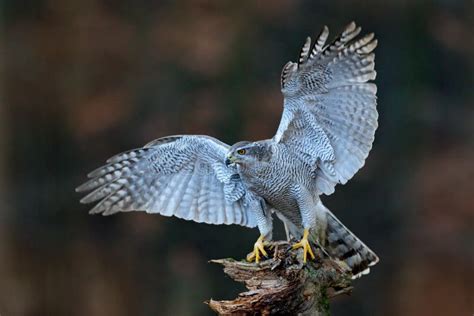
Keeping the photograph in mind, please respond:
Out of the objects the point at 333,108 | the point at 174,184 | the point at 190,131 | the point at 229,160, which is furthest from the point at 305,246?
the point at 190,131

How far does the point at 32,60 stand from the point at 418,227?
578cm

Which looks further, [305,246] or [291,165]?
[291,165]

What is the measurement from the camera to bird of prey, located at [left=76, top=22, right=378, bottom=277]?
6.80 metres

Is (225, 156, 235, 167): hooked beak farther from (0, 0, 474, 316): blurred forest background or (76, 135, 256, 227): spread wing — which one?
(0, 0, 474, 316): blurred forest background

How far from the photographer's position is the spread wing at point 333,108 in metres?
6.75

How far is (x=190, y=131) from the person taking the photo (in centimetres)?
1277

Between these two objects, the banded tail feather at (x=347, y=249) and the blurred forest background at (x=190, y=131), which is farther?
the blurred forest background at (x=190, y=131)

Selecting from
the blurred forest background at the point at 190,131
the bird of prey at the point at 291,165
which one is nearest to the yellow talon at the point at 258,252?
the bird of prey at the point at 291,165

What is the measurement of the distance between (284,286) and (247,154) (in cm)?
100

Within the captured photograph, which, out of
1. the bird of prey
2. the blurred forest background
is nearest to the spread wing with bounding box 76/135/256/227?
the bird of prey

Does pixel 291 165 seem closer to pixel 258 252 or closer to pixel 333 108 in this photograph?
pixel 333 108

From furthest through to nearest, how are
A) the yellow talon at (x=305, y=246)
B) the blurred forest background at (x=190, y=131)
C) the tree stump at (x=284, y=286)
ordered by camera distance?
the blurred forest background at (x=190, y=131), the yellow talon at (x=305, y=246), the tree stump at (x=284, y=286)

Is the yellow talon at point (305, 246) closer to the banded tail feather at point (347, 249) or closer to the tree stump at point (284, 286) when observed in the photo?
the tree stump at point (284, 286)

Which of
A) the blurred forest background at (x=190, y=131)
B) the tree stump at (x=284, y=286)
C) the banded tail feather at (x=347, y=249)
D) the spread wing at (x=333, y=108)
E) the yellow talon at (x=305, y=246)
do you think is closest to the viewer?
the tree stump at (x=284, y=286)
